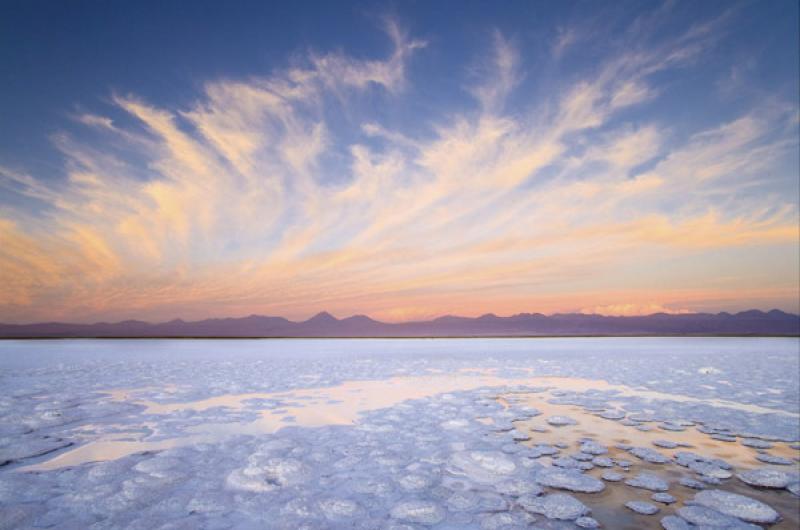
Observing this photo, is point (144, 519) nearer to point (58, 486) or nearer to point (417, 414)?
point (58, 486)

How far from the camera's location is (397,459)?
13.7 ft

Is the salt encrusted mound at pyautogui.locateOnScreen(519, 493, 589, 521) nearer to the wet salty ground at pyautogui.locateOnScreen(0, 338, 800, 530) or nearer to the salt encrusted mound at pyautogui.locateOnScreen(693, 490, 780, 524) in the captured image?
the wet salty ground at pyautogui.locateOnScreen(0, 338, 800, 530)

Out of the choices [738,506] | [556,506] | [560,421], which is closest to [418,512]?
[556,506]

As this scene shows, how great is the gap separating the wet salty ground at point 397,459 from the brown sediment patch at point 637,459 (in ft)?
0.07

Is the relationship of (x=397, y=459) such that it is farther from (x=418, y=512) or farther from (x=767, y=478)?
(x=767, y=478)

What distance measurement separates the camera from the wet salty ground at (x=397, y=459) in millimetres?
2918

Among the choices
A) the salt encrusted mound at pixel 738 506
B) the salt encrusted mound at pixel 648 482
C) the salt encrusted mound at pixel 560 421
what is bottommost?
the salt encrusted mound at pixel 738 506

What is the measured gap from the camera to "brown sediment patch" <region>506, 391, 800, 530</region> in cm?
289

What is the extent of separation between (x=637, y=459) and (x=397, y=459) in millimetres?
2491

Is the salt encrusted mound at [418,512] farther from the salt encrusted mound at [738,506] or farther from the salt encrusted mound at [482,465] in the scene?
the salt encrusted mound at [738,506]

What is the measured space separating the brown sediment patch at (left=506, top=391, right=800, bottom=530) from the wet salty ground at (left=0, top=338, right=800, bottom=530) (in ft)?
0.07

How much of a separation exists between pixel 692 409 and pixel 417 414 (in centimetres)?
458

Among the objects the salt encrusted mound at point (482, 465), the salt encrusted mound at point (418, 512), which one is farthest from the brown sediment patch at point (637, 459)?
the salt encrusted mound at point (418, 512)

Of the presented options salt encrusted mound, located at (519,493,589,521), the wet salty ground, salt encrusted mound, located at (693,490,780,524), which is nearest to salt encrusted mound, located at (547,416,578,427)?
the wet salty ground
